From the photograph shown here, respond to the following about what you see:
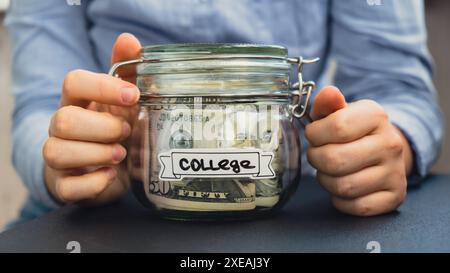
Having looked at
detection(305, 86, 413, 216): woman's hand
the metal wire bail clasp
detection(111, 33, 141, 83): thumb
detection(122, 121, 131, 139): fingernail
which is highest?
detection(111, 33, 141, 83): thumb

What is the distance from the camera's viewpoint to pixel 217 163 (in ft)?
0.90

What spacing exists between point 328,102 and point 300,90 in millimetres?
17

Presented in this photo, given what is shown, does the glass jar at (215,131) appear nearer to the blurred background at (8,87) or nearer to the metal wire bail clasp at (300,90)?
the metal wire bail clasp at (300,90)

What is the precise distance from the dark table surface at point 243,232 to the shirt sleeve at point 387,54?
0.14m

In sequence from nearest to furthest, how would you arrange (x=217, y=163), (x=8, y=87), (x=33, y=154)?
1. (x=217, y=163)
2. (x=33, y=154)
3. (x=8, y=87)

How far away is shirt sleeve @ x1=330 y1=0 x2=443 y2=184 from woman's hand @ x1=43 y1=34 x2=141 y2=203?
227mm

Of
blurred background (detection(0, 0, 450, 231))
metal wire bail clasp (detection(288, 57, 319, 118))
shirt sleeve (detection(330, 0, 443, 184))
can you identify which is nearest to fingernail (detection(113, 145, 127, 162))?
metal wire bail clasp (detection(288, 57, 319, 118))

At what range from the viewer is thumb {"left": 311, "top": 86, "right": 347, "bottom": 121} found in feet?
1.01

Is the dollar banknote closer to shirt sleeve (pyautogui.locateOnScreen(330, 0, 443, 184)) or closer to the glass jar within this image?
the glass jar

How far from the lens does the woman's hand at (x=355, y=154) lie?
311 mm

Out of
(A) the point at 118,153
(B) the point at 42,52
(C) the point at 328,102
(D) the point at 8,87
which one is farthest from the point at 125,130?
(D) the point at 8,87

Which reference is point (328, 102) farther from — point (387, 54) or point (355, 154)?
point (387, 54)

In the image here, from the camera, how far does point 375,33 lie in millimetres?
484

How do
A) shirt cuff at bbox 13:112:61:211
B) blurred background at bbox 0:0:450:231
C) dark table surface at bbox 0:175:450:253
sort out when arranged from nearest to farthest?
dark table surface at bbox 0:175:450:253, shirt cuff at bbox 13:112:61:211, blurred background at bbox 0:0:450:231
